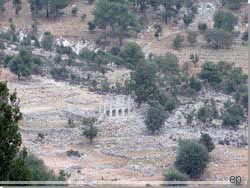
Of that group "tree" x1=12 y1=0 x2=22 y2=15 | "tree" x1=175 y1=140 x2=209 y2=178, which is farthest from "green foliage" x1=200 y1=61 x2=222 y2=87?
"tree" x1=12 y1=0 x2=22 y2=15

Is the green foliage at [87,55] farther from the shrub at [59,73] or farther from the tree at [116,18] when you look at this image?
the tree at [116,18]

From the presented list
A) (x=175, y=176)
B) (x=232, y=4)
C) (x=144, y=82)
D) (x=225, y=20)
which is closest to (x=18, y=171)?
(x=175, y=176)

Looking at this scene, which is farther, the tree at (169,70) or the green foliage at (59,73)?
the green foliage at (59,73)

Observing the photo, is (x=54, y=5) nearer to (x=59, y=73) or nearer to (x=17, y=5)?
(x=17, y=5)

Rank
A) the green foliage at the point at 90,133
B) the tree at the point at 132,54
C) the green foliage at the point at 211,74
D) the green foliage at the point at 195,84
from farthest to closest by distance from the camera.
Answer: the tree at the point at 132,54 → the green foliage at the point at 211,74 → the green foliage at the point at 195,84 → the green foliage at the point at 90,133

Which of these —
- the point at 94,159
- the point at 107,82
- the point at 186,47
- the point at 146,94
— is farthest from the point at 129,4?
the point at 94,159

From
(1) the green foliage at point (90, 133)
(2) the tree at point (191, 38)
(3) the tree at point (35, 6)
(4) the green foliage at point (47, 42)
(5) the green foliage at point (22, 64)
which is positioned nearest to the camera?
(1) the green foliage at point (90, 133)

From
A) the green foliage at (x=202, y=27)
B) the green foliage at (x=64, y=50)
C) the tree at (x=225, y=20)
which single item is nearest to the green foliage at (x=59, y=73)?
the green foliage at (x=64, y=50)

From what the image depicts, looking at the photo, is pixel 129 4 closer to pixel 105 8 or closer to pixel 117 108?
pixel 105 8
